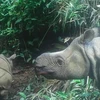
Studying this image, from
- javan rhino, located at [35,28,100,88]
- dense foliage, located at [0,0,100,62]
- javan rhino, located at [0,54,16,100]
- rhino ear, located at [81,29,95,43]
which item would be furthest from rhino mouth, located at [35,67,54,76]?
dense foliage, located at [0,0,100,62]

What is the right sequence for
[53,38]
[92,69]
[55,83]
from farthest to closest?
[53,38] → [55,83] → [92,69]

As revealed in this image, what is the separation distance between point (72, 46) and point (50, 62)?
0.23 metres

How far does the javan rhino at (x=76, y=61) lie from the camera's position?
271cm

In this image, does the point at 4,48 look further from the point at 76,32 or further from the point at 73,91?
the point at 73,91

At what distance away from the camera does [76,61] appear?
2.74 meters

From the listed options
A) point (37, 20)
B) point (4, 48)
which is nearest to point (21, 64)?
point (4, 48)

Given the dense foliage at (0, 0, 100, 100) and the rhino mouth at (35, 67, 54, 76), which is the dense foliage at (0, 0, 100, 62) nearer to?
the dense foliage at (0, 0, 100, 100)

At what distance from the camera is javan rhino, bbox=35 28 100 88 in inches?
107

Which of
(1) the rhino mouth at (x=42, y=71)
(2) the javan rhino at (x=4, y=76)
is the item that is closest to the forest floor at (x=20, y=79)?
(2) the javan rhino at (x=4, y=76)

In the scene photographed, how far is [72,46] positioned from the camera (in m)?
2.81

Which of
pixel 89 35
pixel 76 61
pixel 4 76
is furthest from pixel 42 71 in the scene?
pixel 4 76

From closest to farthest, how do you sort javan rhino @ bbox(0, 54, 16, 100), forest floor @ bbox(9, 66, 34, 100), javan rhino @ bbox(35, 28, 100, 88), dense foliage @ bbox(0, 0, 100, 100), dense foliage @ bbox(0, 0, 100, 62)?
javan rhino @ bbox(35, 28, 100, 88)
javan rhino @ bbox(0, 54, 16, 100)
dense foliage @ bbox(0, 0, 100, 100)
dense foliage @ bbox(0, 0, 100, 62)
forest floor @ bbox(9, 66, 34, 100)

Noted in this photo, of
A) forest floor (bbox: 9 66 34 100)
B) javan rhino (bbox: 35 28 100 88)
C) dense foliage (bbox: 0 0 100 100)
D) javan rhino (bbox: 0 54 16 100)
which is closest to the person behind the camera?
javan rhino (bbox: 35 28 100 88)

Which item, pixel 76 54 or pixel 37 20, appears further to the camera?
pixel 37 20
